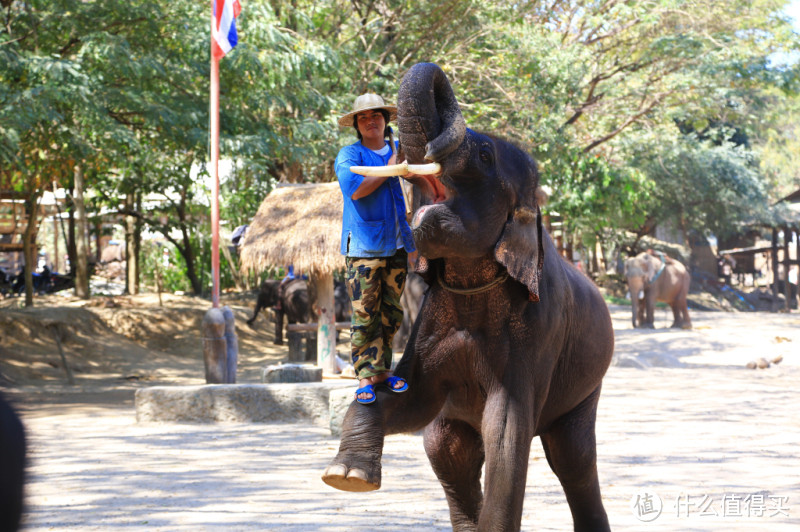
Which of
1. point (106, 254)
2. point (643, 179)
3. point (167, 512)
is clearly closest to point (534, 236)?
point (167, 512)

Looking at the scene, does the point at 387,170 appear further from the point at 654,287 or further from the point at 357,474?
the point at 654,287

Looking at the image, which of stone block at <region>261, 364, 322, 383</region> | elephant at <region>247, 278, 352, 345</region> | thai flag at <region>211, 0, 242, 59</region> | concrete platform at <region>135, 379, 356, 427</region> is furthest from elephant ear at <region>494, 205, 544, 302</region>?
elephant at <region>247, 278, 352, 345</region>

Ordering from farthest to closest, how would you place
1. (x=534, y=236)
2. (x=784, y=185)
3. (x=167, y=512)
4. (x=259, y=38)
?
1. (x=784, y=185)
2. (x=259, y=38)
3. (x=167, y=512)
4. (x=534, y=236)

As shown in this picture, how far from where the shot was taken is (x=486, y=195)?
314 centimetres

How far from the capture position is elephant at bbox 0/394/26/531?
1.34 m

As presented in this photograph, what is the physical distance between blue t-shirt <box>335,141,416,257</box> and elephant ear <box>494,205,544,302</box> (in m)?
0.48

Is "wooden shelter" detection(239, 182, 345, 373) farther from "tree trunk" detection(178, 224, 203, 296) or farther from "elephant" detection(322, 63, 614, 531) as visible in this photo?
"tree trunk" detection(178, 224, 203, 296)

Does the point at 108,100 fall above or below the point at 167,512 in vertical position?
above

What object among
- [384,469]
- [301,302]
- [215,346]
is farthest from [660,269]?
[384,469]

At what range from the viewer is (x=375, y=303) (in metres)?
3.50

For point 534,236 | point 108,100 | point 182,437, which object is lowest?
point 182,437

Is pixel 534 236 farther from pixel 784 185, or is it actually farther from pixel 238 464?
pixel 784 185

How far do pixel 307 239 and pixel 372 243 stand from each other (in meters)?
7.69

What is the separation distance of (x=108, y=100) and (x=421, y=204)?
8093 millimetres
